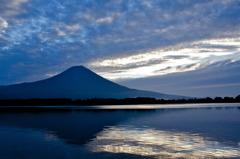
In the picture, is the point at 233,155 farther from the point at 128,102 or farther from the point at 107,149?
the point at 128,102

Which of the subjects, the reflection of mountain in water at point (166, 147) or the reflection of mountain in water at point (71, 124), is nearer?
the reflection of mountain in water at point (166, 147)

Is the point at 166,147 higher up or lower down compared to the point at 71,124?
higher up

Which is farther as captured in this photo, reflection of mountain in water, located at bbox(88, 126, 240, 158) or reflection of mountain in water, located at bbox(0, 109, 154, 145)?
reflection of mountain in water, located at bbox(0, 109, 154, 145)

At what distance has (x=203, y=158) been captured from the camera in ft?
35.7

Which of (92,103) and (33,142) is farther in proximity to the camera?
(92,103)

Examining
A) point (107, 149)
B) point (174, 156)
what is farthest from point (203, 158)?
point (107, 149)

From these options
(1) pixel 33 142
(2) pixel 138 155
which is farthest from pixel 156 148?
(1) pixel 33 142

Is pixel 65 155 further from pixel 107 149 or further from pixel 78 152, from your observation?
→ pixel 107 149

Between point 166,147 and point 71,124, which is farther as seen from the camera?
point 71,124

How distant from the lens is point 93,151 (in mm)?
12648

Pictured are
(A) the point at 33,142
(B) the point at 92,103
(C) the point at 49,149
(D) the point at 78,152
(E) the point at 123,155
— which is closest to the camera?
(E) the point at 123,155

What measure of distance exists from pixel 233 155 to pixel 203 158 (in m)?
1.62

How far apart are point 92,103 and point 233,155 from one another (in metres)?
136

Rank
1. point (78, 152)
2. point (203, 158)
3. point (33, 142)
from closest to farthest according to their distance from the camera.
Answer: point (203, 158) → point (78, 152) → point (33, 142)
